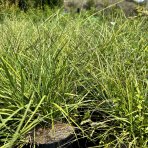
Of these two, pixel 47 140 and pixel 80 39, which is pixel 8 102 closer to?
pixel 47 140

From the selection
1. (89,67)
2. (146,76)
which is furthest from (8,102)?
(146,76)

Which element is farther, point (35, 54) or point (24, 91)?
point (35, 54)

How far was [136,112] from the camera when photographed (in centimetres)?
207

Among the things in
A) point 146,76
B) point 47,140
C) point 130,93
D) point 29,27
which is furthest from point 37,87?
point 29,27

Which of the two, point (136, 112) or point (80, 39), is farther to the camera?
point (80, 39)

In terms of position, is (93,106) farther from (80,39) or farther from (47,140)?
(80,39)

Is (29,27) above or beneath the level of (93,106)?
above

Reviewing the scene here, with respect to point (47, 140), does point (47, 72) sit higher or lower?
higher

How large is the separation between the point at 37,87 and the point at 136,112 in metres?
0.68

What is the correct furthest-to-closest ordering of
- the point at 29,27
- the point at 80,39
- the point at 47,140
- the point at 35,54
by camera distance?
the point at 29,27 → the point at 80,39 → the point at 35,54 → the point at 47,140

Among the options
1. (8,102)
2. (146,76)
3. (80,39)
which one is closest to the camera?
(8,102)

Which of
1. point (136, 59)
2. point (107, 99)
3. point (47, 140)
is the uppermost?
point (136, 59)

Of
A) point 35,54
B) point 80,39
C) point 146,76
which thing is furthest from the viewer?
point 80,39

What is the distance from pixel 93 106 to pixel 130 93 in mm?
312
